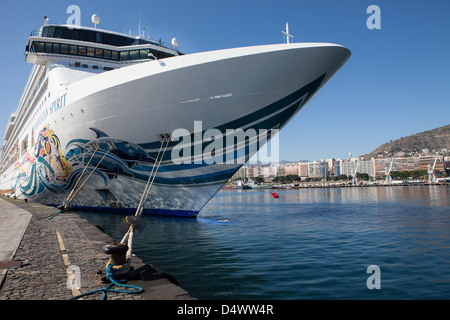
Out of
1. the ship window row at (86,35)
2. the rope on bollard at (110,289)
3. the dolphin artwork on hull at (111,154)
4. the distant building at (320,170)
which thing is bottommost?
the rope on bollard at (110,289)

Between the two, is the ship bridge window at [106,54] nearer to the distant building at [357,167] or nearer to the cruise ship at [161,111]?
the cruise ship at [161,111]

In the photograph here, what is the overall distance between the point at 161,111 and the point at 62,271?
7.81 metres

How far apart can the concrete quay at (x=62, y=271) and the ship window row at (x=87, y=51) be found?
13.2m

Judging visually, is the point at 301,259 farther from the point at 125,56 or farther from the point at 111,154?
the point at 125,56

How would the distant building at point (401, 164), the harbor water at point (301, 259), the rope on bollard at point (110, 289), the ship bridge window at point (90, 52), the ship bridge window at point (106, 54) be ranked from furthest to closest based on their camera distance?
the distant building at point (401, 164) < the ship bridge window at point (106, 54) < the ship bridge window at point (90, 52) < the harbor water at point (301, 259) < the rope on bollard at point (110, 289)

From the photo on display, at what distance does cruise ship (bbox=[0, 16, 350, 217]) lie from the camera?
36.8 ft

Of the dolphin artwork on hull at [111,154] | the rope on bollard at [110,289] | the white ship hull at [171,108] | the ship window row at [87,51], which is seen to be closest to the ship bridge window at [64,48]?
the ship window row at [87,51]

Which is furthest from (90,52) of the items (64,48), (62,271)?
(62,271)

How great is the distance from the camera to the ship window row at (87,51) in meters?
19.5

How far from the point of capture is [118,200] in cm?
1798

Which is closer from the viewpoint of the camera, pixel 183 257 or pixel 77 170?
pixel 183 257
